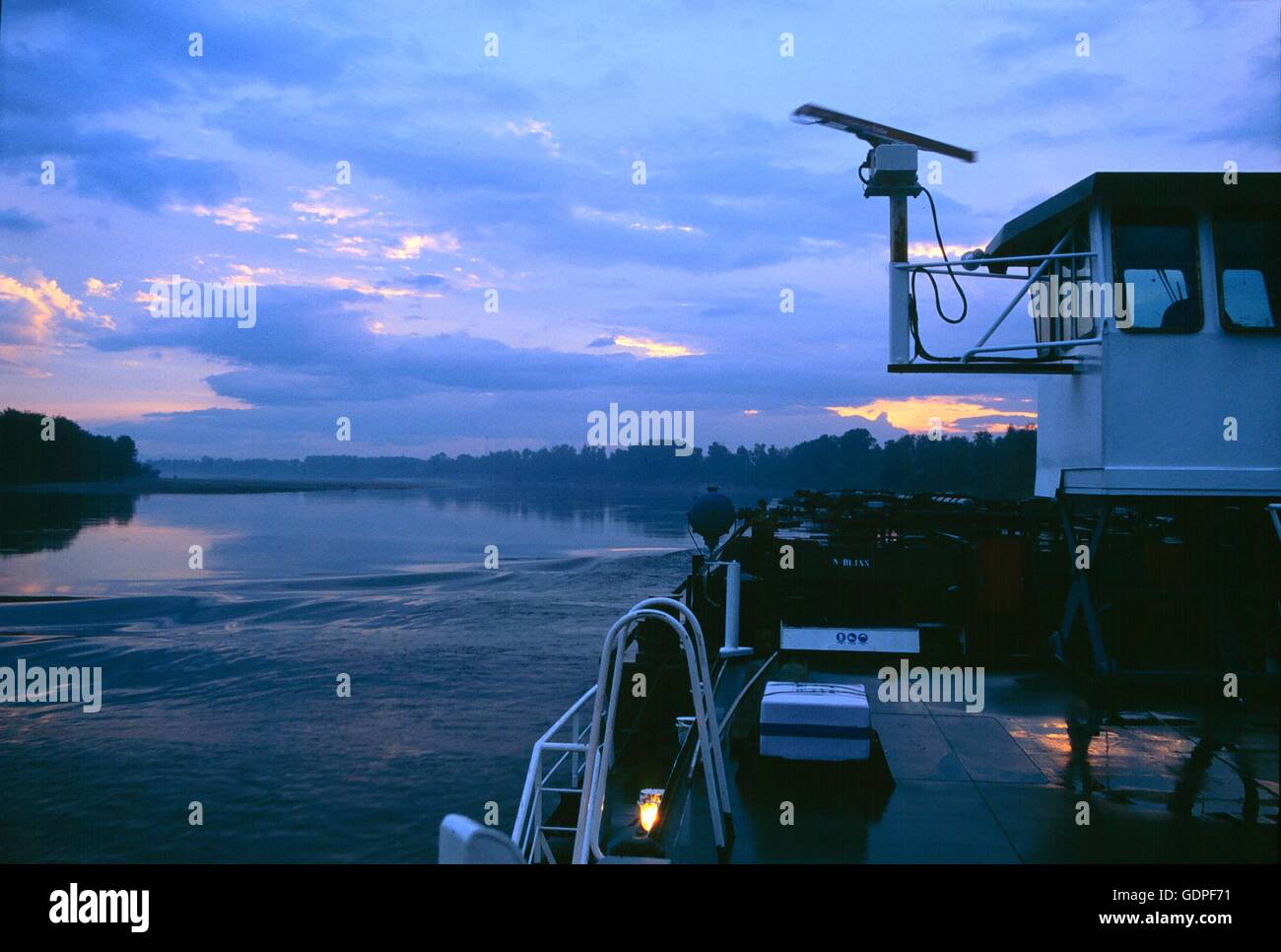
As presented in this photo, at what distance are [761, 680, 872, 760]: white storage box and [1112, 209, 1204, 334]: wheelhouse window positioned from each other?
6317mm

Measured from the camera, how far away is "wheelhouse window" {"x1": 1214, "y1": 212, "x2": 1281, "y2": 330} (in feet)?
35.0

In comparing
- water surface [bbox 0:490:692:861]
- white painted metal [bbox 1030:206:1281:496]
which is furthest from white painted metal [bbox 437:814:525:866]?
water surface [bbox 0:490:692:861]

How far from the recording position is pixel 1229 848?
6.66 m

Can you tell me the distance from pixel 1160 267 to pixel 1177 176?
1.02m

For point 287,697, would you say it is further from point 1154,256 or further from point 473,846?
point 473,846

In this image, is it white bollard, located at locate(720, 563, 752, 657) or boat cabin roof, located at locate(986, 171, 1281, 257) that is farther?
white bollard, located at locate(720, 563, 752, 657)

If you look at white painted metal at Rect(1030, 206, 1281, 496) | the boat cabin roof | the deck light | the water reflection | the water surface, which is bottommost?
the water surface

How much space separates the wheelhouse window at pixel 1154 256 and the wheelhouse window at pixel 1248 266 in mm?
325

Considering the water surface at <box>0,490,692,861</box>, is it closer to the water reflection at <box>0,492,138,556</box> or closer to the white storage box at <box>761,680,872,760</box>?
the white storage box at <box>761,680,872,760</box>

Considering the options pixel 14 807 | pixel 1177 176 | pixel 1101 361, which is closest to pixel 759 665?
pixel 1101 361

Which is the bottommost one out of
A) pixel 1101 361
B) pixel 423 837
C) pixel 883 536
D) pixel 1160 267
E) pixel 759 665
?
pixel 423 837

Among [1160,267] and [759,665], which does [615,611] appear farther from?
[1160,267]

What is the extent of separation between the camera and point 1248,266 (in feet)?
35.4

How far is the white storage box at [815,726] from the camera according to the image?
25.3ft
